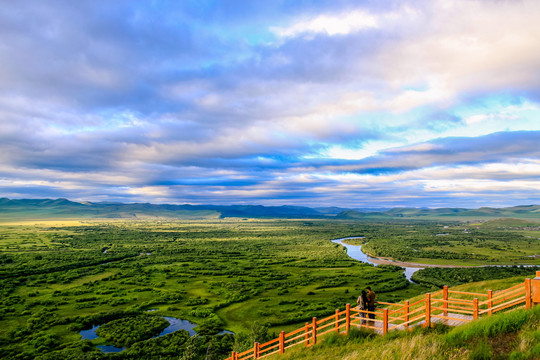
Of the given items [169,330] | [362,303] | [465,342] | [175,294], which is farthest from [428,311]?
[175,294]

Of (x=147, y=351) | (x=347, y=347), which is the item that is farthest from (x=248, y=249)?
(x=347, y=347)

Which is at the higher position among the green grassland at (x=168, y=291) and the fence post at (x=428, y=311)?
the fence post at (x=428, y=311)

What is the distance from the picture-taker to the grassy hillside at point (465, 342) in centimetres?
1248

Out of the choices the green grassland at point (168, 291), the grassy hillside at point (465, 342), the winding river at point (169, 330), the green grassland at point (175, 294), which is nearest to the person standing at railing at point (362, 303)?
the grassy hillside at point (465, 342)

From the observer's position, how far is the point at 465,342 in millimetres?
13633

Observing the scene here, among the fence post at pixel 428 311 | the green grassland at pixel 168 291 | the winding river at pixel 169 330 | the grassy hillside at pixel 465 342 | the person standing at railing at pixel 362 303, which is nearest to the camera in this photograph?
the grassy hillside at pixel 465 342

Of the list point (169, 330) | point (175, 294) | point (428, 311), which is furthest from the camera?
point (175, 294)

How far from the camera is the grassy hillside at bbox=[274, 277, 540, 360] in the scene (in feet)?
41.0

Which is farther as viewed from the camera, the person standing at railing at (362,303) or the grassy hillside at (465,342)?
the person standing at railing at (362,303)

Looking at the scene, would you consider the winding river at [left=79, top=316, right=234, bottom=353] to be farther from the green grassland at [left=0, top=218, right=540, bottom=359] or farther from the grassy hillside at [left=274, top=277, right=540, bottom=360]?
the grassy hillside at [left=274, top=277, right=540, bottom=360]

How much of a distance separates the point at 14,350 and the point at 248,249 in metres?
109

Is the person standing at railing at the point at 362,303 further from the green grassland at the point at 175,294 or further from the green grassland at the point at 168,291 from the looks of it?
the green grassland at the point at 168,291

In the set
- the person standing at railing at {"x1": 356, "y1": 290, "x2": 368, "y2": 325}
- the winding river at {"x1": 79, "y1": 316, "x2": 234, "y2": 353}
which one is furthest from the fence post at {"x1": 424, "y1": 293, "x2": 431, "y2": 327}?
the winding river at {"x1": 79, "y1": 316, "x2": 234, "y2": 353}

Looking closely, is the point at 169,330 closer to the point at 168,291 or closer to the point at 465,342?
the point at 168,291
